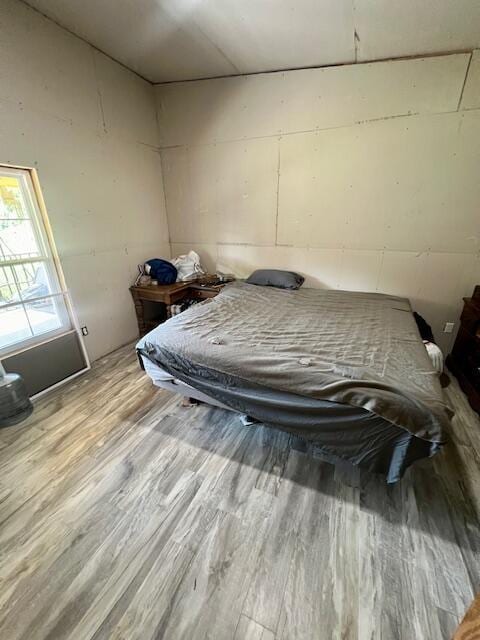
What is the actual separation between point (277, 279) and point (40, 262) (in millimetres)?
2250

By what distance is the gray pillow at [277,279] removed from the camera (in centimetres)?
285

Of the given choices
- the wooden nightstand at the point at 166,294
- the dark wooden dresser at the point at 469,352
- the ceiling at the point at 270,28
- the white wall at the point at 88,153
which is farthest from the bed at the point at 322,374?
the ceiling at the point at 270,28

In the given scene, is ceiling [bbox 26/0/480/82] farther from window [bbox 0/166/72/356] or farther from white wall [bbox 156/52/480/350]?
window [bbox 0/166/72/356]

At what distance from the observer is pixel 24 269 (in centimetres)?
213

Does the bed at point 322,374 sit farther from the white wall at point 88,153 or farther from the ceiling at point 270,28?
the ceiling at point 270,28

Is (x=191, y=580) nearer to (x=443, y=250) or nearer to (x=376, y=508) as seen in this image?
(x=376, y=508)

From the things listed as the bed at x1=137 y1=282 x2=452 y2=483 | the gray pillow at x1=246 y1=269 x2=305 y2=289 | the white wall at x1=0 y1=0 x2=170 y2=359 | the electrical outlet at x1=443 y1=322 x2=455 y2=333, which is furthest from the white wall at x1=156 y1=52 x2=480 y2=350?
the bed at x1=137 y1=282 x2=452 y2=483

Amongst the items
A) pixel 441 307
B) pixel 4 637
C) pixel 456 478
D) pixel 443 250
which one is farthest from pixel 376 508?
pixel 443 250

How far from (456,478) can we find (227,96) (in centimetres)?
381

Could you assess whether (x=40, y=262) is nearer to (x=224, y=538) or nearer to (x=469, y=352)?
(x=224, y=538)

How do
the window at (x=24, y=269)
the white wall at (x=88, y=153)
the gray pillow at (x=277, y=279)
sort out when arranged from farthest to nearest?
the gray pillow at (x=277, y=279) → the window at (x=24, y=269) → the white wall at (x=88, y=153)

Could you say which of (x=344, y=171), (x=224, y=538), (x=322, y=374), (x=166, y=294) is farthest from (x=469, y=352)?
(x=166, y=294)

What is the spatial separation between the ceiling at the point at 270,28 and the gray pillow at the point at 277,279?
1.90 meters

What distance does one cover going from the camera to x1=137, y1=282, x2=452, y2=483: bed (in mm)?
1203
